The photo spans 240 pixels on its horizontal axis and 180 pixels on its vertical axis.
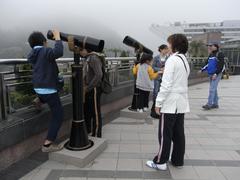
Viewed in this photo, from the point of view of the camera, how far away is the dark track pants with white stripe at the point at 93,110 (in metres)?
4.24

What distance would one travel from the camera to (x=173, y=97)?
332 centimetres

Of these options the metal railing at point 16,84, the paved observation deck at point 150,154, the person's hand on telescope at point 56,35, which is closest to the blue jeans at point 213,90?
the paved observation deck at point 150,154

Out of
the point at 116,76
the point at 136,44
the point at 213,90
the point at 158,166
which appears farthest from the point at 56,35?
the point at 213,90

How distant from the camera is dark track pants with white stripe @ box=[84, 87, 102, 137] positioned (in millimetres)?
4239

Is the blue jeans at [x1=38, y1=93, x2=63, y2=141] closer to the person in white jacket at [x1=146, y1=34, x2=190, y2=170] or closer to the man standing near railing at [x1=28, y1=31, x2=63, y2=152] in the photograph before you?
the man standing near railing at [x1=28, y1=31, x2=63, y2=152]

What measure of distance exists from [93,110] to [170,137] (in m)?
1.41

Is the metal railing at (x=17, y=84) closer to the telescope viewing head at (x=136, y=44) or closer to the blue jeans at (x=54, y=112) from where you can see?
the blue jeans at (x=54, y=112)

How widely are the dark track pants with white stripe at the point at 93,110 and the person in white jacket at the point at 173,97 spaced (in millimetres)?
1226

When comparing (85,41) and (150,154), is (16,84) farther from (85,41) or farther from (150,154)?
(150,154)

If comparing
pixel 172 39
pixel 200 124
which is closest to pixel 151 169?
pixel 172 39

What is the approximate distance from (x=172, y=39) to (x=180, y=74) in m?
0.47

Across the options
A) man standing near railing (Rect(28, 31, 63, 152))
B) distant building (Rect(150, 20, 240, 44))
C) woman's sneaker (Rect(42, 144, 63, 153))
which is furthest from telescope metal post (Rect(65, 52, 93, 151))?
distant building (Rect(150, 20, 240, 44))

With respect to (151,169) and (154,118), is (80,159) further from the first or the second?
(154,118)

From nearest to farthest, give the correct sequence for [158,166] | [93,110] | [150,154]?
[158,166]
[150,154]
[93,110]
